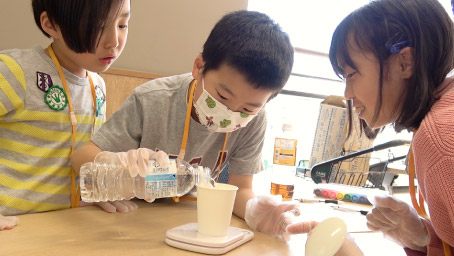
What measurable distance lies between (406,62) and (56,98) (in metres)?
0.99

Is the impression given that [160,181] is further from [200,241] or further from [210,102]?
[210,102]

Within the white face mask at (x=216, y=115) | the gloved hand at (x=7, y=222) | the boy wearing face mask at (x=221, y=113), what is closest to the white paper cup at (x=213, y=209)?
the boy wearing face mask at (x=221, y=113)

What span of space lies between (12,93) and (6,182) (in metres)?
0.27

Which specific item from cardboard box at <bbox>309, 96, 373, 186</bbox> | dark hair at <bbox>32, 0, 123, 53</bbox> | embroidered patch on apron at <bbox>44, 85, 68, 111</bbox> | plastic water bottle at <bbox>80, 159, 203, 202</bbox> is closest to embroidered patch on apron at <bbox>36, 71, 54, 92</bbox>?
embroidered patch on apron at <bbox>44, 85, 68, 111</bbox>

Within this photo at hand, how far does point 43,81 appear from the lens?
1.09 m

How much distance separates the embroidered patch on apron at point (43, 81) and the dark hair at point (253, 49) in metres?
0.49

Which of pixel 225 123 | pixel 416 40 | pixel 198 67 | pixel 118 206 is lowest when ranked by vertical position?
pixel 118 206

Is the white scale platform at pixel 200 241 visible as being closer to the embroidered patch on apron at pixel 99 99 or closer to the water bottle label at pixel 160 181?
the water bottle label at pixel 160 181

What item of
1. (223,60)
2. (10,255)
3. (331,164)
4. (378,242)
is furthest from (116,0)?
(331,164)

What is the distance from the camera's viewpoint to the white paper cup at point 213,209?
0.77 metres

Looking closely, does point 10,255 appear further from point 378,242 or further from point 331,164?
point 331,164

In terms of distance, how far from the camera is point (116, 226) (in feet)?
2.79

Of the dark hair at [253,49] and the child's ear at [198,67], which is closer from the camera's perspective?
the dark hair at [253,49]

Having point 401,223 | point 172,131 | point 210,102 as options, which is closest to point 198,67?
point 210,102
